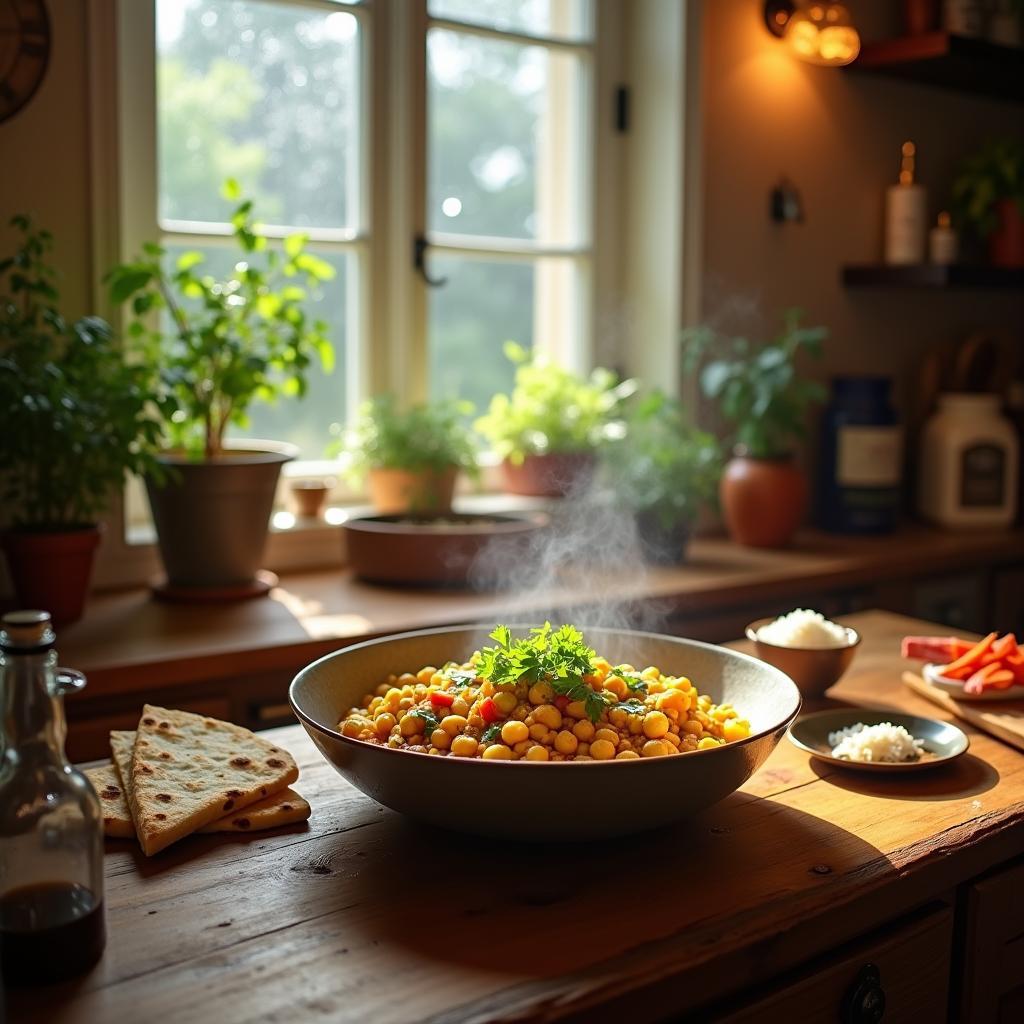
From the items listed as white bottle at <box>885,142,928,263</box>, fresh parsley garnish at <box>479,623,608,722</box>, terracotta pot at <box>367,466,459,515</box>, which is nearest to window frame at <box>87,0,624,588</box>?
terracotta pot at <box>367,466,459,515</box>

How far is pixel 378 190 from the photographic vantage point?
9.68 ft

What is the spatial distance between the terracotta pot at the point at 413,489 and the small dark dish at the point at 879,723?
4.41 ft

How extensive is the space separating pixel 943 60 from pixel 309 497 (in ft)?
6.75

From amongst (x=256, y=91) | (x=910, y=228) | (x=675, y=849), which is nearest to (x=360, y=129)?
(x=256, y=91)

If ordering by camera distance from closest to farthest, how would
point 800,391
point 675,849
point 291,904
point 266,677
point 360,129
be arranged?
point 291,904 → point 675,849 → point 266,677 → point 360,129 → point 800,391

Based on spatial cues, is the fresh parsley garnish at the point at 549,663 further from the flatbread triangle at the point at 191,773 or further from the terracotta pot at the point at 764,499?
the terracotta pot at the point at 764,499

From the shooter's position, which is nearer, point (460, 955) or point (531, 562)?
point (460, 955)

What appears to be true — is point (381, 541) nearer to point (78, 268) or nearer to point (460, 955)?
point (78, 268)

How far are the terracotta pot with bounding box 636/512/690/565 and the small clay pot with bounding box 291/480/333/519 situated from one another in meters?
0.72

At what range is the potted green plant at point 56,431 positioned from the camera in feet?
6.83

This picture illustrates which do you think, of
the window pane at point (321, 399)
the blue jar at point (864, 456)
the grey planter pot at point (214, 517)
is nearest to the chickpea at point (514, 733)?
the grey planter pot at point (214, 517)

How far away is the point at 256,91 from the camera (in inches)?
110

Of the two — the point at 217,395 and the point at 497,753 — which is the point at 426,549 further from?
the point at 497,753

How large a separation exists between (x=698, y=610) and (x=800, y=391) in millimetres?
735
